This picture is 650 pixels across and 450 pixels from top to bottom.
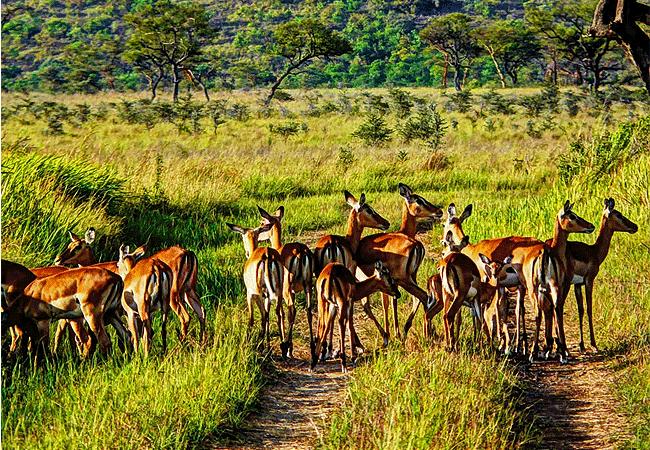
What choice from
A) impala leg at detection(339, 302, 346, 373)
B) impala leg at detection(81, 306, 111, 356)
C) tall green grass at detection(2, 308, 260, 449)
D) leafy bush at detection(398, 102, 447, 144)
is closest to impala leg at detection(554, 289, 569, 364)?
impala leg at detection(339, 302, 346, 373)

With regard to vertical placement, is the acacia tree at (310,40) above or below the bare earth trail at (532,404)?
above

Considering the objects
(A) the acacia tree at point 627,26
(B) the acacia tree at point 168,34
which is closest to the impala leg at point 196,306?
(A) the acacia tree at point 627,26

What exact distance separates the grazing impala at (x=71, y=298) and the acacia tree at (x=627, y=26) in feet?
18.6

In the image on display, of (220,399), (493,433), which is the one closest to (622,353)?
(493,433)

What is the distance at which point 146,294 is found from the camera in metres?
5.44

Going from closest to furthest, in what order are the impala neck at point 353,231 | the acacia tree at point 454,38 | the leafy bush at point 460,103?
the impala neck at point 353,231, the leafy bush at point 460,103, the acacia tree at point 454,38

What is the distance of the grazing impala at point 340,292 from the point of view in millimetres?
5512

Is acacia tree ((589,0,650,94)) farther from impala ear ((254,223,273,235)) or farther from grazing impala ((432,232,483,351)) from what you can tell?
impala ear ((254,223,273,235))

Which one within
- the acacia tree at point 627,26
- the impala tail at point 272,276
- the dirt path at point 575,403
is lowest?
the dirt path at point 575,403

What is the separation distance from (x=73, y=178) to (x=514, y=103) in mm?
28790

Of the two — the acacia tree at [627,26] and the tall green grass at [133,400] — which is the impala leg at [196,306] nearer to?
the tall green grass at [133,400]

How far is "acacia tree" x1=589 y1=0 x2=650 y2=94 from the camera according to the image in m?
8.25

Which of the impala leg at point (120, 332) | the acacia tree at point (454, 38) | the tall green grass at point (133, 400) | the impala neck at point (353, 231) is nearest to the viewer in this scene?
the tall green grass at point (133, 400)

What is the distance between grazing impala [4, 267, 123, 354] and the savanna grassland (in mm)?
323
